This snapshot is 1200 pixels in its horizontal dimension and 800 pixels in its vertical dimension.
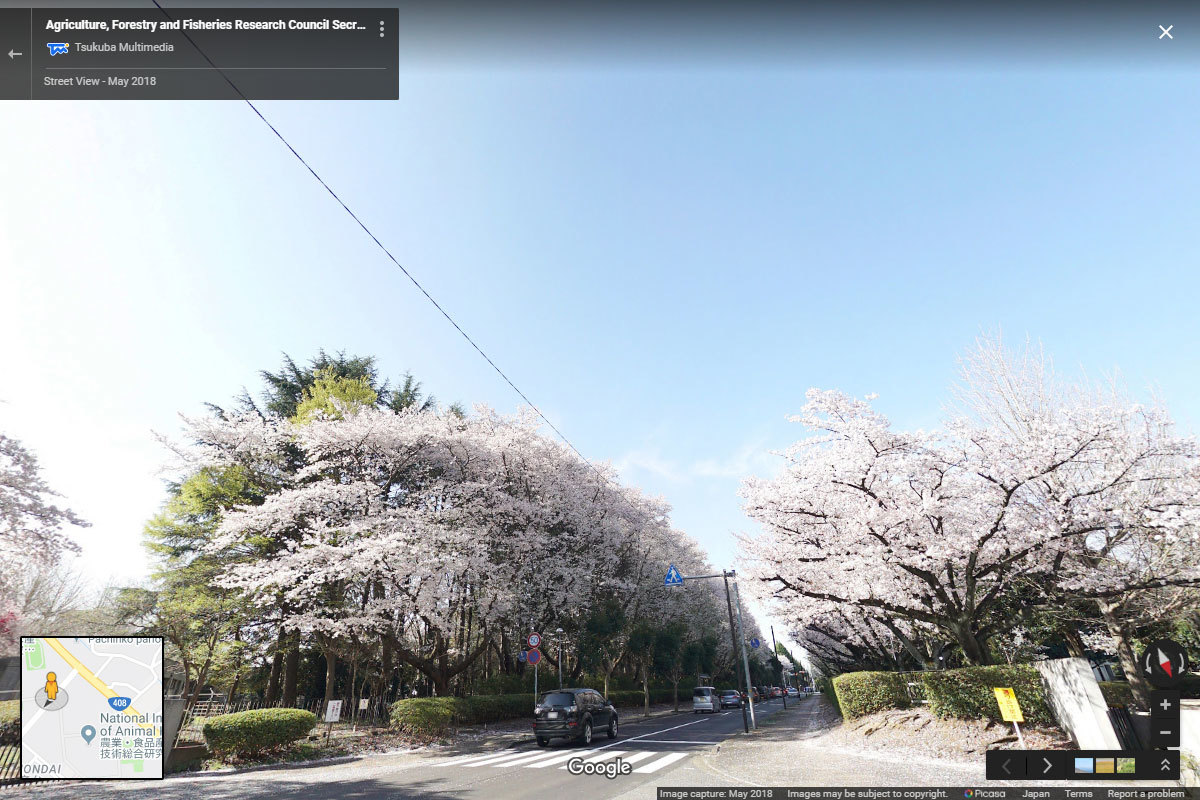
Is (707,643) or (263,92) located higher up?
(263,92)

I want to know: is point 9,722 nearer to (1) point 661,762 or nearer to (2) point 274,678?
(2) point 274,678

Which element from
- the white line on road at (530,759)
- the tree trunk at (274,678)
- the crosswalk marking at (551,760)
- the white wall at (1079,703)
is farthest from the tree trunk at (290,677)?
the white wall at (1079,703)

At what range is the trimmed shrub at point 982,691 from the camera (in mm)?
11359

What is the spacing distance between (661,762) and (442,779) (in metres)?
4.65

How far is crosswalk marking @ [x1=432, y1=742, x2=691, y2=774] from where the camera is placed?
12.0 m

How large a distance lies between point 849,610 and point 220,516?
23817 millimetres

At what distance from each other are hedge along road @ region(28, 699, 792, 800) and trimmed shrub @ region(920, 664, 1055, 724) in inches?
224

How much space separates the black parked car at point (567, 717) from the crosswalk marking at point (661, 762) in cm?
316

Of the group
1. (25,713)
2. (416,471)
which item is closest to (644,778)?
(25,713)

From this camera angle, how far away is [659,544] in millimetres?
35844

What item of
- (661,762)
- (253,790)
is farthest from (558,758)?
(253,790)

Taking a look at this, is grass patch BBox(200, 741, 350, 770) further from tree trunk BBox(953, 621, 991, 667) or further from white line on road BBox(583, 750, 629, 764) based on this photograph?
tree trunk BBox(953, 621, 991, 667)

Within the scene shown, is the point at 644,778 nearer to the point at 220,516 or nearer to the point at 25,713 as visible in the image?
the point at 25,713

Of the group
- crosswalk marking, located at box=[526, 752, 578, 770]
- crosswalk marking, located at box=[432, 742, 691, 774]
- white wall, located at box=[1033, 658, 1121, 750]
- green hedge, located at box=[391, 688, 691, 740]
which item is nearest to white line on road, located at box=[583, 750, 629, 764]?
crosswalk marking, located at box=[432, 742, 691, 774]
